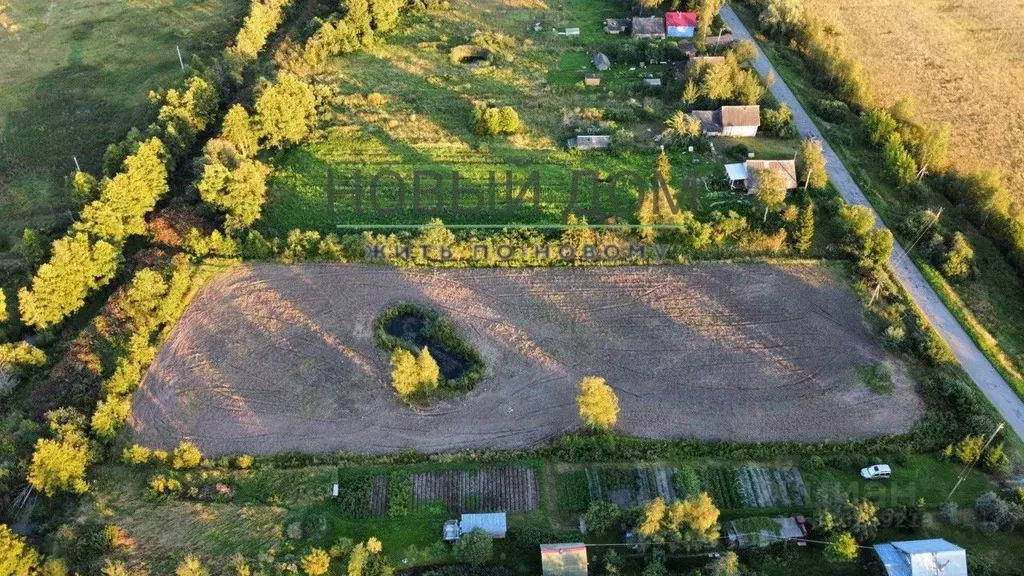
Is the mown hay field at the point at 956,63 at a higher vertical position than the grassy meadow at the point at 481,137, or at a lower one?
higher

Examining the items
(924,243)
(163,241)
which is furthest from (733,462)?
(163,241)

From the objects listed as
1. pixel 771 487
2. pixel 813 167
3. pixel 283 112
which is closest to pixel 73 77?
pixel 283 112

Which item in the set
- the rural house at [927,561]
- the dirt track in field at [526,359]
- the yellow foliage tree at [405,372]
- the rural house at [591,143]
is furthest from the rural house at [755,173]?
the yellow foliage tree at [405,372]

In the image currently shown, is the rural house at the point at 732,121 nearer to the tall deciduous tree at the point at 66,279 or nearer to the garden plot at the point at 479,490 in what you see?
the garden plot at the point at 479,490

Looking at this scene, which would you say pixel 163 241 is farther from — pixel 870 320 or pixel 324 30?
pixel 870 320

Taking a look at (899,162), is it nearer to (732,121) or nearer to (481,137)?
Answer: (732,121)

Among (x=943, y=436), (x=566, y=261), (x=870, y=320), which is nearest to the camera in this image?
(x=943, y=436)
